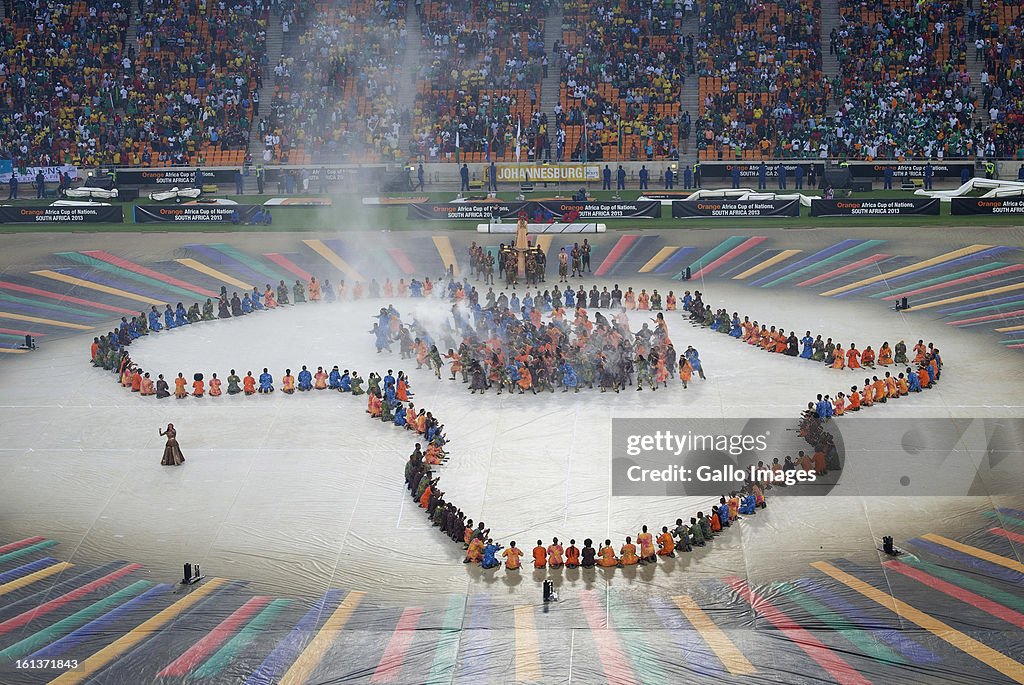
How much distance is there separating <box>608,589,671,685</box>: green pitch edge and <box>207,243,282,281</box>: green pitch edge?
3211 cm

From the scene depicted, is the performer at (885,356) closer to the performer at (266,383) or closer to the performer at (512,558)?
the performer at (512,558)

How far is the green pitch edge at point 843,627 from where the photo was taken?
27.6 m

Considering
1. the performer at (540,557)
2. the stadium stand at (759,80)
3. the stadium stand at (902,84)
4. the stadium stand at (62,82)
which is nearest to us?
the performer at (540,557)

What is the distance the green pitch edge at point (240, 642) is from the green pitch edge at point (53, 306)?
26540mm

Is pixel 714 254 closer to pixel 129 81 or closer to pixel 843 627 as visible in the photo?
pixel 843 627

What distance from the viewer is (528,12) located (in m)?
84.0

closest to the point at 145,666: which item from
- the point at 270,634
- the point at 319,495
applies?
the point at 270,634

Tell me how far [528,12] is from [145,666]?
206ft

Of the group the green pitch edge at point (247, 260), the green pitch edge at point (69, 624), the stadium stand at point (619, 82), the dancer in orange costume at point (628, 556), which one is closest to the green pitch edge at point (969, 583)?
the dancer in orange costume at point (628, 556)

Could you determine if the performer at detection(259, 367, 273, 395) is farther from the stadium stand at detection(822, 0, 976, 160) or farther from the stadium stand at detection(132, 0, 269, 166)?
the stadium stand at detection(822, 0, 976, 160)

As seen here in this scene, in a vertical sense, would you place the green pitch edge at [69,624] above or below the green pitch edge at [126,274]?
below

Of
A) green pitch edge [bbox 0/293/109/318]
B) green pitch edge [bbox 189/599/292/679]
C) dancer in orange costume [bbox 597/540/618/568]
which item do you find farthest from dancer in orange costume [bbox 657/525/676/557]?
green pitch edge [bbox 0/293/109/318]

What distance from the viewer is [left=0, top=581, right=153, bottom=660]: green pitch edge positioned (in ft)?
93.6

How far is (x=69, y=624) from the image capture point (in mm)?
29578
